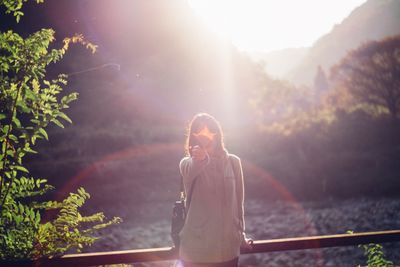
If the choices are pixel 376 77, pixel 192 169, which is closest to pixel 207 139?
pixel 192 169

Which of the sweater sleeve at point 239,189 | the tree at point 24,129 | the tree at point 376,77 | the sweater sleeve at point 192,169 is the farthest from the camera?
the tree at point 376,77

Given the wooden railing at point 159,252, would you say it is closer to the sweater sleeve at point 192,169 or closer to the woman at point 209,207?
the woman at point 209,207

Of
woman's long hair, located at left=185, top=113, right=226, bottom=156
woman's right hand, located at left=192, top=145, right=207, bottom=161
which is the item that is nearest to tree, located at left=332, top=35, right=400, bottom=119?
woman's long hair, located at left=185, top=113, right=226, bottom=156

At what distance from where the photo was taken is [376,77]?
1316 inches

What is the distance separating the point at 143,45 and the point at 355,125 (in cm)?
2197

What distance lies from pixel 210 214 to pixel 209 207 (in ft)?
0.16

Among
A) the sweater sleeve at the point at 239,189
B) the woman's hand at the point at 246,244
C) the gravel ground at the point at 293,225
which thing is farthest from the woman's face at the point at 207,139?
the gravel ground at the point at 293,225

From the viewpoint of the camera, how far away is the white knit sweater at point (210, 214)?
8.66 feet

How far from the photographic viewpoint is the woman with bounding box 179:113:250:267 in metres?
2.64

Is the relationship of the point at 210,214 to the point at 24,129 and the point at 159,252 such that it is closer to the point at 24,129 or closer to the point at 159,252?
the point at 159,252

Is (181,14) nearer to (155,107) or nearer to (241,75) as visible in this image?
(241,75)

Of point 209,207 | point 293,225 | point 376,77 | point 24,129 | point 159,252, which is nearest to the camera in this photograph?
point 24,129

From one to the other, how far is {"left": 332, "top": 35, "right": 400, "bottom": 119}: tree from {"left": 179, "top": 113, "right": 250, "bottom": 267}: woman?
32440mm

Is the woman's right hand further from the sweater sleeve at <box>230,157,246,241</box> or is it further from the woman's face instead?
the sweater sleeve at <box>230,157,246,241</box>
